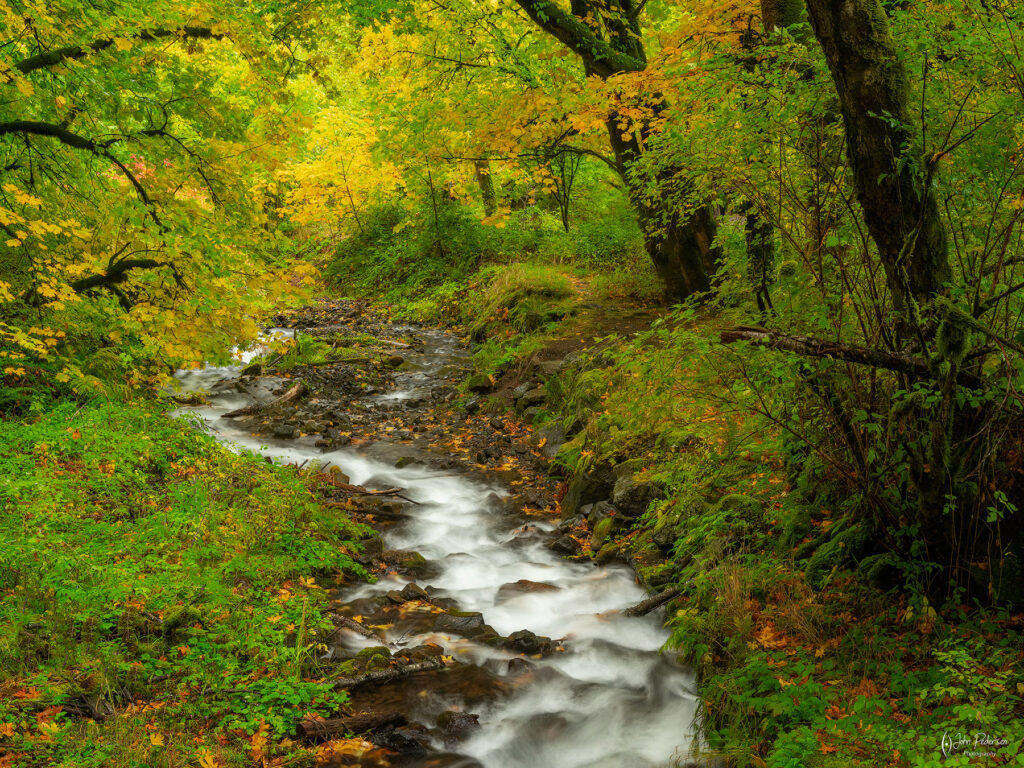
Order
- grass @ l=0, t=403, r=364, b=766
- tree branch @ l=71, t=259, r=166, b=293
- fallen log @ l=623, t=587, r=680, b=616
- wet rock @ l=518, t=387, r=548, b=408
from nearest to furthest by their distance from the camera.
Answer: grass @ l=0, t=403, r=364, b=766 → fallen log @ l=623, t=587, r=680, b=616 → tree branch @ l=71, t=259, r=166, b=293 → wet rock @ l=518, t=387, r=548, b=408

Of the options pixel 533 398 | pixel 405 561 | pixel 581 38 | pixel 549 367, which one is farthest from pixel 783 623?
pixel 581 38

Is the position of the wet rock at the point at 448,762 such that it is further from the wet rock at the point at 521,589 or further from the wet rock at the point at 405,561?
the wet rock at the point at 405,561

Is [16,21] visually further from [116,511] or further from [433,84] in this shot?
[433,84]

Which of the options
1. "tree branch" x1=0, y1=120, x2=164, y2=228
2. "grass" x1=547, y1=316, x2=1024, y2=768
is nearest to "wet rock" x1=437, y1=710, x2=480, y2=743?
"grass" x1=547, y1=316, x2=1024, y2=768

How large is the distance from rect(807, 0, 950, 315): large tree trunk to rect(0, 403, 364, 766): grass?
4.43 metres

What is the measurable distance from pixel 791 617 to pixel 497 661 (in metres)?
2.33

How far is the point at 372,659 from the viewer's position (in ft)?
15.9

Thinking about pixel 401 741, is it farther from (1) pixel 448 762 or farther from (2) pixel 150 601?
(2) pixel 150 601

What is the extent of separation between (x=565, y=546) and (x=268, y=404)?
6.85 metres

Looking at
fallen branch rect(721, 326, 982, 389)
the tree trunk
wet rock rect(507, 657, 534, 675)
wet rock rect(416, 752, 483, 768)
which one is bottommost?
wet rock rect(507, 657, 534, 675)

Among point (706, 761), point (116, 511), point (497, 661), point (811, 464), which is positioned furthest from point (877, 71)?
point (116, 511)

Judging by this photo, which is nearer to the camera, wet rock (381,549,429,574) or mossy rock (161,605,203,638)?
mossy rock (161,605,203,638)

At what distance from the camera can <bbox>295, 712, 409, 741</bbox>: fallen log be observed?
3.94m

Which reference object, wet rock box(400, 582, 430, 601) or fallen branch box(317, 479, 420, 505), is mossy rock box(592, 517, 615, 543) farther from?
fallen branch box(317, 479, 420, 505)
